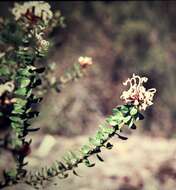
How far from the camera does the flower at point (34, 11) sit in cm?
223

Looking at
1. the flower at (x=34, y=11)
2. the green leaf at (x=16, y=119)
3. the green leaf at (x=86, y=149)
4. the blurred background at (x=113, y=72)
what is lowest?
the green leaf at (x=86, y=149)

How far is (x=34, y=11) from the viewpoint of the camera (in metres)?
2.28

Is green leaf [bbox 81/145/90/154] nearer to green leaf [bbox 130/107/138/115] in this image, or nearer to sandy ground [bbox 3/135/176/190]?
green leaf [bbox 130/107/138/115]

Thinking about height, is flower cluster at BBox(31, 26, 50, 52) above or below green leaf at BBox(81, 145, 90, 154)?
above

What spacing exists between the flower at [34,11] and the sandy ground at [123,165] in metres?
0.94

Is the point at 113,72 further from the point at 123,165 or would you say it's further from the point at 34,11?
the point at 34,11

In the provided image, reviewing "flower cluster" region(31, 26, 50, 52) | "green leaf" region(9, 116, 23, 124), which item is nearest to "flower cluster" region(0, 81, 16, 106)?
"green leaf" region(9, 116, 23, 124)

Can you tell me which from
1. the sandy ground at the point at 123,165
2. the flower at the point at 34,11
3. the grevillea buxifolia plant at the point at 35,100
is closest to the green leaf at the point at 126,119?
the grevillea buxifolia plant at the point at 35,100

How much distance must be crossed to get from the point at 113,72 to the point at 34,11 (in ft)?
5.95

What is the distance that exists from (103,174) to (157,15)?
5.95 feet

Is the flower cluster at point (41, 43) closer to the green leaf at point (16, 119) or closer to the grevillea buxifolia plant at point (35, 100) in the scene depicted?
the grevillea buxifolia plant at point (35, 100)

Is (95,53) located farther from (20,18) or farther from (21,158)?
(21,158)

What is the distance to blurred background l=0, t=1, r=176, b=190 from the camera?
11.7 feet

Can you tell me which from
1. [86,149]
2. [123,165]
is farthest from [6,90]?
[123,165]
